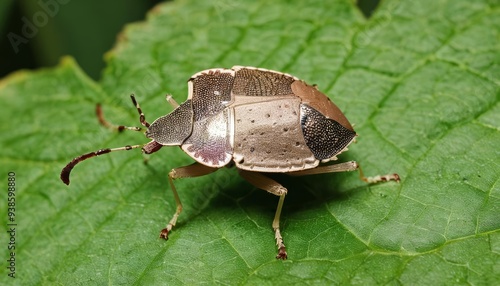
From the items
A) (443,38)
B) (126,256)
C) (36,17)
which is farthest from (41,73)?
(443,38)

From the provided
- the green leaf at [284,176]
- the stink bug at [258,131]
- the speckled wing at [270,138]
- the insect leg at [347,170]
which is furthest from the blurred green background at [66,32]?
the insect leg at [347,170]

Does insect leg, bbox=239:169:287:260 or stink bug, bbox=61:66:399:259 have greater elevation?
stink bug, bbox=61:66:399:259

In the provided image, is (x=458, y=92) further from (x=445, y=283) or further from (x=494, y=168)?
(x=445, y=283)

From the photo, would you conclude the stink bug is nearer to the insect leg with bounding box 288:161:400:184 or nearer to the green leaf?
the insect leg with bounding box 288:161:400:184

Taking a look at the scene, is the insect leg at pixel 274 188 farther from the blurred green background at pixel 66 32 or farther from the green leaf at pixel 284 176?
the blurred green background at pixel 66 32

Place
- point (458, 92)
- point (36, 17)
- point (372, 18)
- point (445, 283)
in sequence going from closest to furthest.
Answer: point (445, 283)
point (458, 92)
point (372, 18)
point (36, 17)

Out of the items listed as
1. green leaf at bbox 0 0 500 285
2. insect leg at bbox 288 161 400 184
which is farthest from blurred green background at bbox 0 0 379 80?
insect leg at bbox 288 161 400 184

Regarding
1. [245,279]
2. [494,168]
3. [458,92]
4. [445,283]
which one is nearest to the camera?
[445,283]
